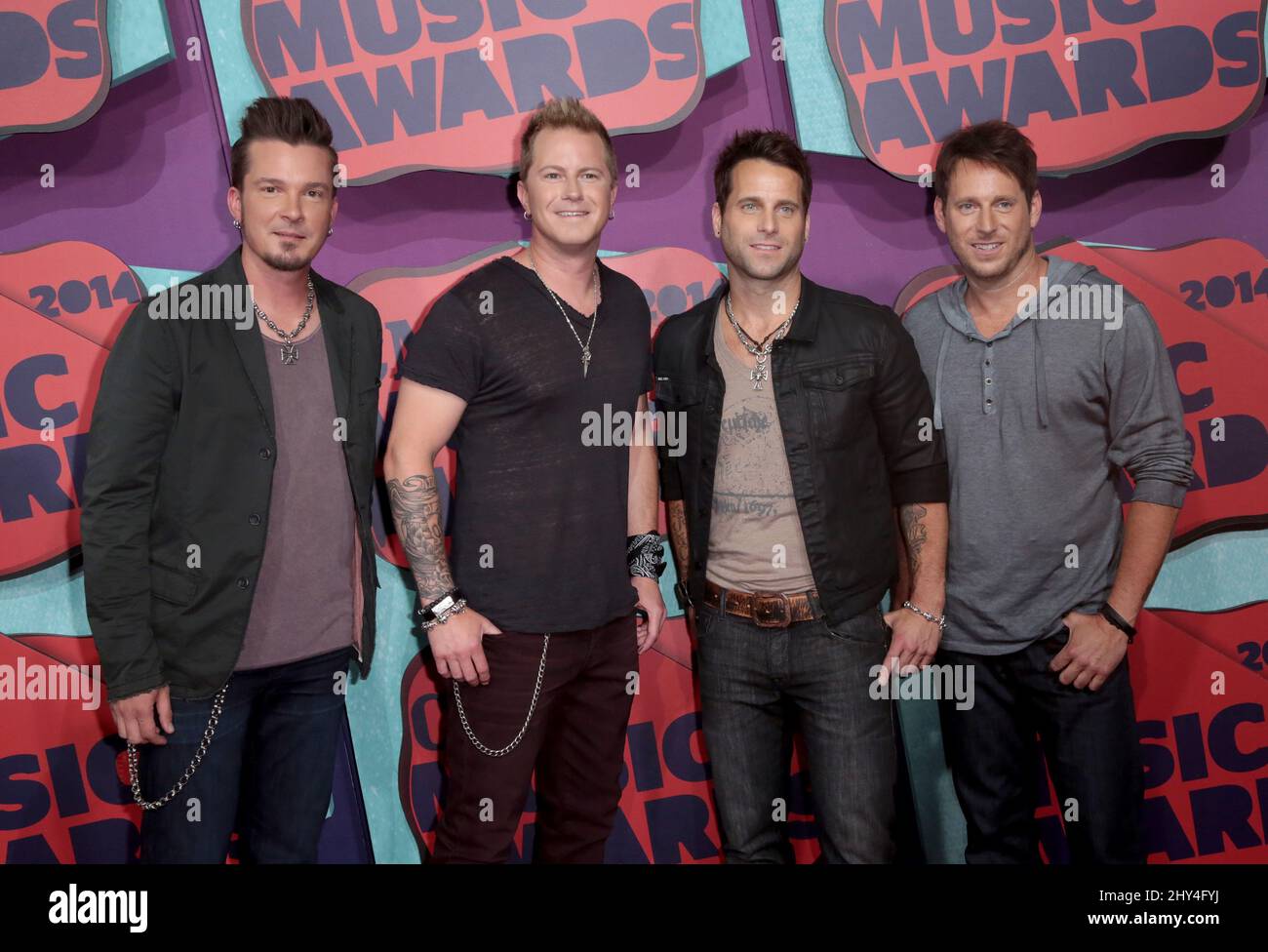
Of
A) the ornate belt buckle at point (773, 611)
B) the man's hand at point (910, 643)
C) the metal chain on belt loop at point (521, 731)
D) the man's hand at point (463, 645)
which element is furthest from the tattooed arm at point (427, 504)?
the man's hand at point (910, 643)

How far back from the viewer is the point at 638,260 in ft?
10.7

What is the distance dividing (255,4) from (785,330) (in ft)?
6.38

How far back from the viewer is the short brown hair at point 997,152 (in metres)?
2.79

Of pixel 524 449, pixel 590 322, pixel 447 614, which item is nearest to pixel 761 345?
pixel 590 322

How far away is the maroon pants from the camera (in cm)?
271

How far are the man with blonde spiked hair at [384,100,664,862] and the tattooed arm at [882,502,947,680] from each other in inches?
30.4

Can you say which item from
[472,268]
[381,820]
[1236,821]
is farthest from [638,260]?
[1236,821]

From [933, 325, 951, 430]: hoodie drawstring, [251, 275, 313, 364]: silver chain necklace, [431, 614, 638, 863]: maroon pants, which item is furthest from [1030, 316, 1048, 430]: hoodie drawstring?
[251, 275, 313, 364]: silver chain necklace

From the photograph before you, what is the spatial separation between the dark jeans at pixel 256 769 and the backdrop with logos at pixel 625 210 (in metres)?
0.50

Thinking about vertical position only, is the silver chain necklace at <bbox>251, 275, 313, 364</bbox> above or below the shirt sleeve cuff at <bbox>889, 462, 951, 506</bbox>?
above

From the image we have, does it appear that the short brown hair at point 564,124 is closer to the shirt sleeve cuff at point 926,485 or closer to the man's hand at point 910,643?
the shirt sleeve cuff at point 926,485

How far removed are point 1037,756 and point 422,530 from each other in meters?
1.86

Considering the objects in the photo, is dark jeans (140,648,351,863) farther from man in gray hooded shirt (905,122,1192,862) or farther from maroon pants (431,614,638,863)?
man in gray hooded shirt (905,122,1192,862)

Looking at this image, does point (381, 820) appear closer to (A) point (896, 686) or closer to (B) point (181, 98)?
(A) point (896, 686)
